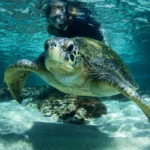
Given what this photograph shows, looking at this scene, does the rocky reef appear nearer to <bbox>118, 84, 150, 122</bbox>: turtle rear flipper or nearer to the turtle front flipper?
the turtle front flipper

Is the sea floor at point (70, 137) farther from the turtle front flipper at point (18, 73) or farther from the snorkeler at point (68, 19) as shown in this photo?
the snorkeler at point (68, 19)

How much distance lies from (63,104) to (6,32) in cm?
1503

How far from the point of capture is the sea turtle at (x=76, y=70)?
11.3ft

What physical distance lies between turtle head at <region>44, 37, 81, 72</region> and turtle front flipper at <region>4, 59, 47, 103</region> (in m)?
1.05

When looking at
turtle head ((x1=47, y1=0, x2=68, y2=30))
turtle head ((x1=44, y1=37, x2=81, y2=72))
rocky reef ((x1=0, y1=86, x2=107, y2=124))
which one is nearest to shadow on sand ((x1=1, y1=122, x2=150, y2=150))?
rocky reef ((x1=0, y1=86, x2=107, y2=124))

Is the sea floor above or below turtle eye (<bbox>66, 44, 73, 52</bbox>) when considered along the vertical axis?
below

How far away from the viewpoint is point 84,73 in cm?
423

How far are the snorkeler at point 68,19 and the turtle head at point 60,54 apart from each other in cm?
799

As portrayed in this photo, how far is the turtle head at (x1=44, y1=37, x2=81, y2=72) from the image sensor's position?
3.29 meters

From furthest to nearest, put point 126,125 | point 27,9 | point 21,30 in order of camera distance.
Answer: point 21,30, point 27,9, point 126,125

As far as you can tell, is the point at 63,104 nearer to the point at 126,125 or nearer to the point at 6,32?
the point at 126,125

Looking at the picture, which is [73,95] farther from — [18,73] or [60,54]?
[60,54]

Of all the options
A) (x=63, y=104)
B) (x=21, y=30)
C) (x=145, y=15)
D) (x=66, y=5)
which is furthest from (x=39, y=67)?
(x=21, y=30)

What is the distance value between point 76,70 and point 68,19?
8471 millimetres
